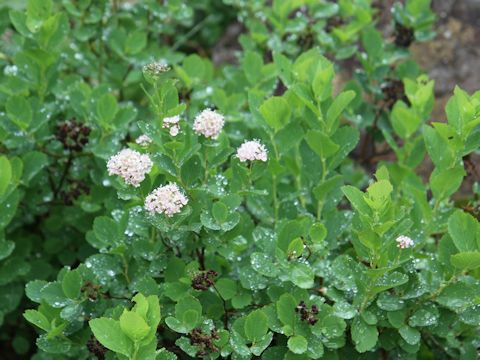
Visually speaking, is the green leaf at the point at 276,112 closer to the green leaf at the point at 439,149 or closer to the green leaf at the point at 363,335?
the green leaf at the point at 439,149

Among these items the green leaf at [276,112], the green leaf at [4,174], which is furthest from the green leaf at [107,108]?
the green leaf at [276,112]

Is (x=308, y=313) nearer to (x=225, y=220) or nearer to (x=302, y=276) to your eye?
(x=302, y=276)

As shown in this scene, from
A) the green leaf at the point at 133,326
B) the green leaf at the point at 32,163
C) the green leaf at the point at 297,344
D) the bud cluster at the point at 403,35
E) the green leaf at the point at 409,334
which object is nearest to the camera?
the green leaf at the point at 133,326

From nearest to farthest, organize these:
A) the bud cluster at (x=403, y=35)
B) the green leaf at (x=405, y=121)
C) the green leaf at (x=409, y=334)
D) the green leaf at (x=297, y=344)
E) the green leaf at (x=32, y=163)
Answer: the green leaf at (x=297, y=344) → the green leaf at (x=409, y=334) → the green leaf at (x=32, y=163) → the green leaf at (x=405, y=121) → the bud cluster at (x=403, y=35)

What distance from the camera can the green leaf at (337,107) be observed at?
201cm

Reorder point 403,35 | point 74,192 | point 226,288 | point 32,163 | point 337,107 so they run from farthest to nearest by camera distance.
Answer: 1. point 403,35
2. point 74,192
3. point 32,163
4. point 337,107
5. point 226,288

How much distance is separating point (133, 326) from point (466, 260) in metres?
0.78

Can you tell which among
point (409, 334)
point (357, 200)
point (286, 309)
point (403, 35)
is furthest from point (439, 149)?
point (403, 35)

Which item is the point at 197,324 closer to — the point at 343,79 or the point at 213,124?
the point at 213,124

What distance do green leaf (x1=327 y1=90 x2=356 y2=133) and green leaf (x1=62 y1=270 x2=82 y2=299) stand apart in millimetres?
791

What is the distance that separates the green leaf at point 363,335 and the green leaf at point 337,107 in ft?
1.83

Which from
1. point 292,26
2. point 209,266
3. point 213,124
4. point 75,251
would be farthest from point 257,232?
point 292,26

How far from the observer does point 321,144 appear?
6.74 feet

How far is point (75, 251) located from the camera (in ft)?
8.28
